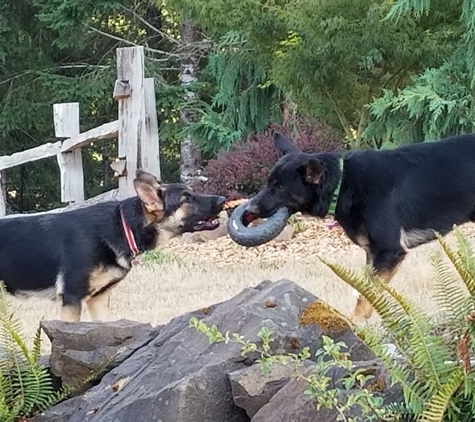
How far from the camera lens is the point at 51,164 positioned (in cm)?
2602

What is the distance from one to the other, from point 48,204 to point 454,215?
66.2 feet

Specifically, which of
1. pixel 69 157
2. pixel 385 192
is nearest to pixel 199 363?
pixel 385 192

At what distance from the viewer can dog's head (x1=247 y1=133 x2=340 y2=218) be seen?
7.11 m

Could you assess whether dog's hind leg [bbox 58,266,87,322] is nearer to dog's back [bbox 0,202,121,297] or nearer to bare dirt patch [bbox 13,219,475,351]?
dog's back [bbox 0,202,121,297]

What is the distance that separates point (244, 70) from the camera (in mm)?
20062

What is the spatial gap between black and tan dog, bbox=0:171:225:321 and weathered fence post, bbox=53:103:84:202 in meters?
6.77

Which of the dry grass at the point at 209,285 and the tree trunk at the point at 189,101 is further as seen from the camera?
the tree trunk at the point at 189,101

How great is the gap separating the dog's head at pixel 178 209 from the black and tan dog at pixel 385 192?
389 mm

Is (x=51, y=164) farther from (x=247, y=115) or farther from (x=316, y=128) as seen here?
(x=316, y=128)

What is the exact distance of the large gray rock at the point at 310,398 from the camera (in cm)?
359

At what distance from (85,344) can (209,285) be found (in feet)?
14.1

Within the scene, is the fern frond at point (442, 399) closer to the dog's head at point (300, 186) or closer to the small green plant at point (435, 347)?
the small green plant at point (435, 347)

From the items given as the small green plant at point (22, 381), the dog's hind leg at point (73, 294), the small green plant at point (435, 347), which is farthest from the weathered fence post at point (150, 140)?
the small green plant at point (435, 347)

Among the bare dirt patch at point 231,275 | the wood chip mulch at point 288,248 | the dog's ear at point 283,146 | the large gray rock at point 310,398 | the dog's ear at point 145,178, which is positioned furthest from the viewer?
the wood chip mulch at point 288,248
